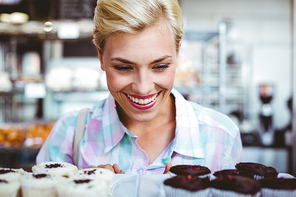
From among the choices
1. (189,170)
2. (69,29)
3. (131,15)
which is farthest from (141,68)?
(69,29)

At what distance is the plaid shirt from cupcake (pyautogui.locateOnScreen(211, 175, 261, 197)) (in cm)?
44

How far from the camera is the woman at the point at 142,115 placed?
3.05ft

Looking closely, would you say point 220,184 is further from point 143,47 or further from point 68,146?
point 68,146

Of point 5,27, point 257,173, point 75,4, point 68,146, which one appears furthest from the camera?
point 75,4

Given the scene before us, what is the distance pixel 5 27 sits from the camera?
2.54 metres

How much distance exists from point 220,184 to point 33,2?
3.20m

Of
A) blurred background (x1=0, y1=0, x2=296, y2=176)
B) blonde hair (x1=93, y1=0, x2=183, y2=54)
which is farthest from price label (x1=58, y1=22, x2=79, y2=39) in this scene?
blonde hair (x1=93, y1=0, x2=183, y2=54)

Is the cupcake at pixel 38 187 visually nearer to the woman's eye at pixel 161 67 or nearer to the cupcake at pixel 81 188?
the cupcake at pixel 81 188

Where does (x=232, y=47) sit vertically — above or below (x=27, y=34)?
above

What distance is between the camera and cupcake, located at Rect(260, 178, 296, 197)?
2.20 feet

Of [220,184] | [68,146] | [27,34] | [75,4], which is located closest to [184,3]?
[75,4]

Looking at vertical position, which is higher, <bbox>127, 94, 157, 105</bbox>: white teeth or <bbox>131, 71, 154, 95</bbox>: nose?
<bbox>131, 71, 154, 95</bbox>: nose

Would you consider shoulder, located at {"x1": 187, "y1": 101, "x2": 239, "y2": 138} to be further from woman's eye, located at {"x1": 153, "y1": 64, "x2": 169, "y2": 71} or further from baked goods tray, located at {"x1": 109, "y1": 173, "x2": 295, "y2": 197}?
baked goods tray, located at {"x1": 109, "y1": 173, "x2": 295, "y2": 197}

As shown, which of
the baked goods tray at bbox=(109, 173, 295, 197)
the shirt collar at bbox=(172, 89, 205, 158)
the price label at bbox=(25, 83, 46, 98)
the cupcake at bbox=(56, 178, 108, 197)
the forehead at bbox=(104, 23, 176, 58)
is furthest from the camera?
the price label at bbox=(25, 83, 46, 98)
